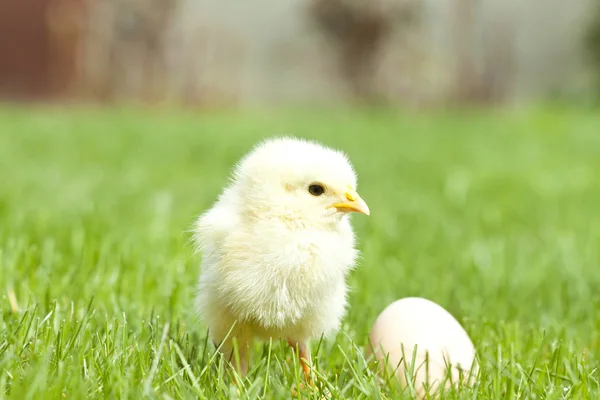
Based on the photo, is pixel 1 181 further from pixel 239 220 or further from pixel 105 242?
pixel 239 220

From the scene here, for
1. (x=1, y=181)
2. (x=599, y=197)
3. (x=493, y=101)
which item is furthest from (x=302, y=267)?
(x=493, y=101)

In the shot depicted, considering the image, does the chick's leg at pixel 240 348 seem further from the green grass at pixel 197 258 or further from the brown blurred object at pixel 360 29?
the brown blurred object at pixel 360 29

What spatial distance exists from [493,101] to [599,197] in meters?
11.8

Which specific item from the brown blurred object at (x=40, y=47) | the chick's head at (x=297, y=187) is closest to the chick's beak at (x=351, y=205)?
the chick's head at (x=297, y=187)

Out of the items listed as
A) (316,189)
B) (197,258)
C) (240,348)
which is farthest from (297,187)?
(197,258)

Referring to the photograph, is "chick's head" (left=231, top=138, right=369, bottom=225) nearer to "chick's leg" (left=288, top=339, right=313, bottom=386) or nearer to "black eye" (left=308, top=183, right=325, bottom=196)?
"black eye" (left=308, top=183, right=325, bottom=196)

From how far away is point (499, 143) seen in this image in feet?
29.3

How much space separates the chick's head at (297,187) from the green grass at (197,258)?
1.13 feet

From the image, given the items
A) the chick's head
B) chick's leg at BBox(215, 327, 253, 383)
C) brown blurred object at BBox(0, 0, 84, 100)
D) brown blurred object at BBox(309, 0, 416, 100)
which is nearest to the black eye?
the chick's head

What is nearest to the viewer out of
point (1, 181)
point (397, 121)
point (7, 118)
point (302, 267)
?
point (302, 267)

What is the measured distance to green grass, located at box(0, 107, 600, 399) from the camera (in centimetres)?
180

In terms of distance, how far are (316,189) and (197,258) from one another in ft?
4.14

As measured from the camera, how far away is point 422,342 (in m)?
2.06

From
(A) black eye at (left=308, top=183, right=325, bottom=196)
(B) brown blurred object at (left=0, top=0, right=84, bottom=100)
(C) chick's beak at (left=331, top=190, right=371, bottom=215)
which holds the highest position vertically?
(A) black eye at (left=308, top=183, right=325, bottom=196)
